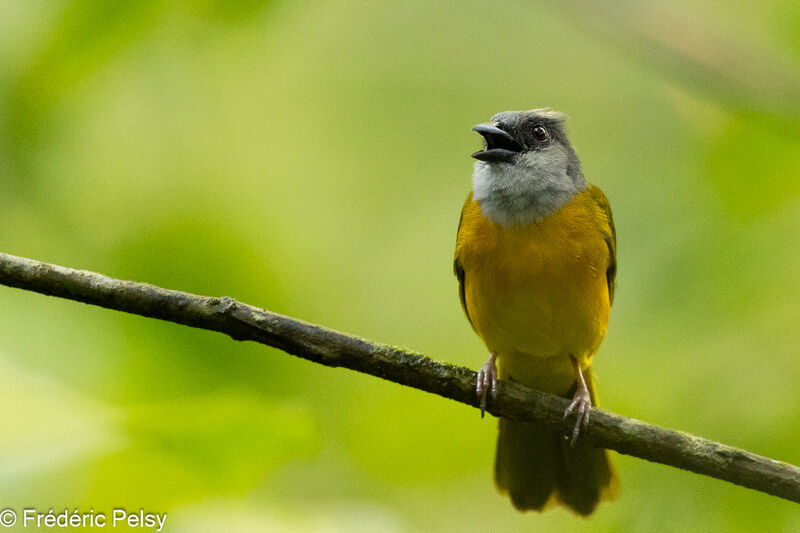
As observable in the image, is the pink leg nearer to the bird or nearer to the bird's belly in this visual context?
the bird

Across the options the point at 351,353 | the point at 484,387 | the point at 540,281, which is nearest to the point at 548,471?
the point at 540,281

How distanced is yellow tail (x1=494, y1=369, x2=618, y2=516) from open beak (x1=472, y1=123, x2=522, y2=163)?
131cm

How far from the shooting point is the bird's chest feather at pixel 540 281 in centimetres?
411

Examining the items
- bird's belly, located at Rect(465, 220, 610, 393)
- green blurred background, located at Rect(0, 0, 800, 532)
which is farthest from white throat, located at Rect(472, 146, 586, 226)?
green blurred background, located at Rect(0, 0, 800, 532)

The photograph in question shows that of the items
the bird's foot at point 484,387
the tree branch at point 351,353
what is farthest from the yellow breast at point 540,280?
the tree branch at point 351,353

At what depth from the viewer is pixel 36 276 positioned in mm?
3037

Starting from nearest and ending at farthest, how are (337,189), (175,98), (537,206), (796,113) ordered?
(796,113), (537,206), (175,98), (337,189)

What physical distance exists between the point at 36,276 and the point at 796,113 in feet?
8.97

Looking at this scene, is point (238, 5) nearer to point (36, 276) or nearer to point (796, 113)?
point (36, 276)

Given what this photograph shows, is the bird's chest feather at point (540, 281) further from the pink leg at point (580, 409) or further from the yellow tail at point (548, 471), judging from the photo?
the yellow tail at point (548, 471)

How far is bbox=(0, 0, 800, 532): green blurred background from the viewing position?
2771 mm

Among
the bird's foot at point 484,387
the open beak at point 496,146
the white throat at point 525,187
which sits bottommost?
the bird's foot at point 484,387

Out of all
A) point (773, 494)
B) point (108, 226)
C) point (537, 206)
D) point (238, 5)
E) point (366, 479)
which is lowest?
point (366, 479)

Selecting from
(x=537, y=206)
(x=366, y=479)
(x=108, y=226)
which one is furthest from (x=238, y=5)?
(x=366, y=479)
